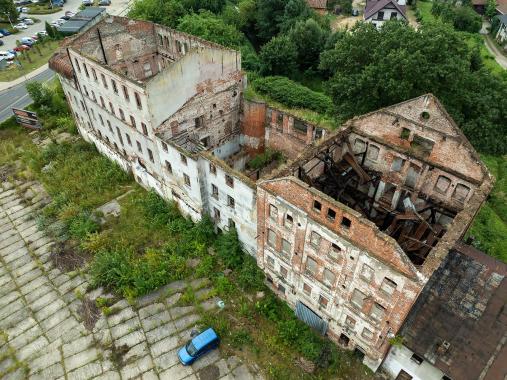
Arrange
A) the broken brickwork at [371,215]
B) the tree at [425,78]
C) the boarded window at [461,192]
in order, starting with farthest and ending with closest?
1. the tree at [425,78]
2. the boarded window at [461,192]
3. the broken brickwork at [371,215]

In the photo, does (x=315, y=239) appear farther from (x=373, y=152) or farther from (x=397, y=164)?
(x=397, y=164)

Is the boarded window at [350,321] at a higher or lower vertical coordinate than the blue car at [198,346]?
higher

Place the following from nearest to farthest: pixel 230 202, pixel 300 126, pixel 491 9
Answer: pixel 230 202
pixel 300 126
pixel 491 9

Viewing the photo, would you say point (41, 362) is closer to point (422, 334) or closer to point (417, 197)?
point (422, 334)

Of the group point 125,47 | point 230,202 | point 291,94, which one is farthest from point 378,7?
point 230,202

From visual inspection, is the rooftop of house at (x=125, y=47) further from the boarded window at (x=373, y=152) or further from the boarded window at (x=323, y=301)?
the boarded window at (x=323, y=301)

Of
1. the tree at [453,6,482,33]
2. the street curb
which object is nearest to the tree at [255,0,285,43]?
the street curb

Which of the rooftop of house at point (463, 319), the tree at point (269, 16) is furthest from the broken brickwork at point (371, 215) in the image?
the tree at point (269, 16)

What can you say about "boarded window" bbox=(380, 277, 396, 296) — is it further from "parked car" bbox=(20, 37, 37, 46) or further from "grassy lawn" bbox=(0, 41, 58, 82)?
"parked car" bbox=(20, 37, 37, 46)
